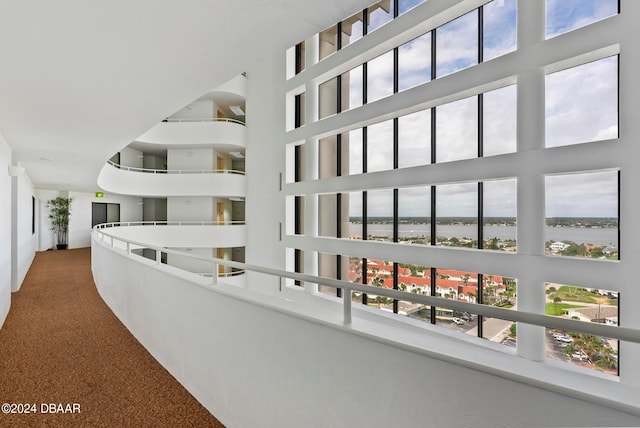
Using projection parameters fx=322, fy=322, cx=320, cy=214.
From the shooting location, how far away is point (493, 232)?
6113 millimetres

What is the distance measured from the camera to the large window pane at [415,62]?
7.27 meters

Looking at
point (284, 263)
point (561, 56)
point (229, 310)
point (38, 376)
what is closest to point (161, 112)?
point (229, 310)

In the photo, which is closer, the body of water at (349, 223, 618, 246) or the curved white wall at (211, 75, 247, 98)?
the body of water at (349, 223, 618, 246)

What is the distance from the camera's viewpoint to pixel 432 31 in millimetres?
7137

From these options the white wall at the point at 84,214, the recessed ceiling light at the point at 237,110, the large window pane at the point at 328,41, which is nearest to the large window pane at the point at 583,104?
the large window pane at the point at 328,41

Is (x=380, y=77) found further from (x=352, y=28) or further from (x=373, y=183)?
(x=373, y=183)

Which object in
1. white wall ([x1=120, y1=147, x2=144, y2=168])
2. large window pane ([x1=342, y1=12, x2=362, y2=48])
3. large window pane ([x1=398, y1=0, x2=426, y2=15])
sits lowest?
white wall ([x1=120, y1=147, x2=144, y2=168])

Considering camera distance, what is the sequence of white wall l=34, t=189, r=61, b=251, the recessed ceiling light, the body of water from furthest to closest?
the recessed ceiling light
white wall l=34, t=189, r=61, b=251
the body of water

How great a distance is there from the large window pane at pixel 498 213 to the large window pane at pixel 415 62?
2.81 meters

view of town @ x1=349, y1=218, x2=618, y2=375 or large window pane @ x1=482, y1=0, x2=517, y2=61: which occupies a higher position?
large window pane @ x1=482, y1=0, x2=517, y2=61

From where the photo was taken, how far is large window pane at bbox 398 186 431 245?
731 cm

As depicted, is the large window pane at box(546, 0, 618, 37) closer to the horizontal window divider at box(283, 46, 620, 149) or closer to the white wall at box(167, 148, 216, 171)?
the horizontal window divider at box(283, 46, 620, 149)

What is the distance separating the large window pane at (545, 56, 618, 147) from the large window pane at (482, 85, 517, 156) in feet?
2.17

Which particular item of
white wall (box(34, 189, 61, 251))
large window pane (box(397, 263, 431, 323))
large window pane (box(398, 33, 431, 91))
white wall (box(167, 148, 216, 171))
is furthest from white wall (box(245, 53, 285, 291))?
white wall (box(34, 189, 61, 251))
